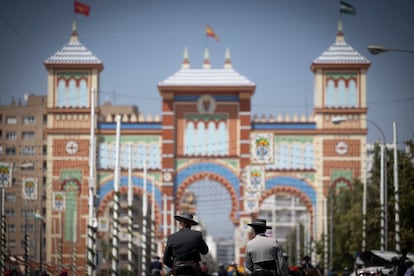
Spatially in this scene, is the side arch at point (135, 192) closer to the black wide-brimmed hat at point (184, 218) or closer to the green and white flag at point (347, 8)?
the green and white flag at point (347, 8)

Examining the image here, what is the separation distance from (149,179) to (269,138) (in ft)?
40.6

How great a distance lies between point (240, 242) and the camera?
221 feet

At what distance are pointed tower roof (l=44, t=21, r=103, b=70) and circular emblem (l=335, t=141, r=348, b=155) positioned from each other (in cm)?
1544

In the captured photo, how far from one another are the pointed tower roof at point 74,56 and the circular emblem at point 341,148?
50.7ft

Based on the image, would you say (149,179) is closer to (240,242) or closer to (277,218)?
(240,242)

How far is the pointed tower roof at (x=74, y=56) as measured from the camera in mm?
70188

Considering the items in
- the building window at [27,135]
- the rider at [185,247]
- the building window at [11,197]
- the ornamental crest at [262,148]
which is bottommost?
the building window at [11,197]

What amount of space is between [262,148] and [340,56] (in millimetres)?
12287

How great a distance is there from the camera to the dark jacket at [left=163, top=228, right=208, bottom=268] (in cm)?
1633

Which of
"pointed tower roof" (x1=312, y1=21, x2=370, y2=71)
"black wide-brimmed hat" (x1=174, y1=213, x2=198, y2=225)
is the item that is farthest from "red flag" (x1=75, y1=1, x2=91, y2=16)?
"black wide-brimmed hat" (x1=174, y1=213, x2=198, y2=225)

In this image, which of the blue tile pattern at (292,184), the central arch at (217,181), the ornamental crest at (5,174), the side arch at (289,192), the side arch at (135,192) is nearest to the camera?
the ornamental crest at (5,174)

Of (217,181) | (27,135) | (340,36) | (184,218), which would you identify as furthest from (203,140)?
(184,218)

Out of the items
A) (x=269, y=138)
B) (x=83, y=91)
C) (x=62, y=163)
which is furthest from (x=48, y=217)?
(x=269, y=138)

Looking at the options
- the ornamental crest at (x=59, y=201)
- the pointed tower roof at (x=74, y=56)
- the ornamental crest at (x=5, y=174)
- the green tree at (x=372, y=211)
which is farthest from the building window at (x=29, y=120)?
the ornamental crest at (x=5, y=174)
